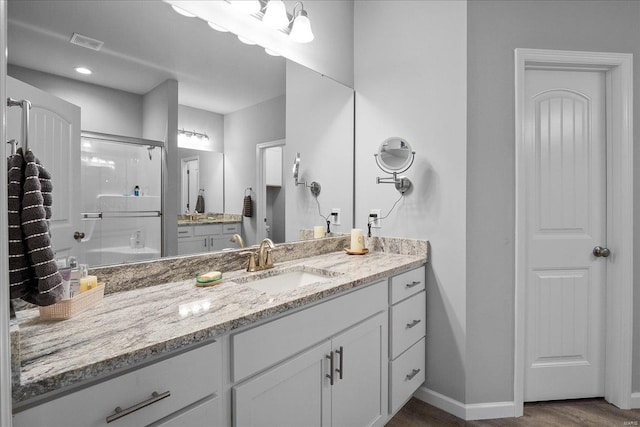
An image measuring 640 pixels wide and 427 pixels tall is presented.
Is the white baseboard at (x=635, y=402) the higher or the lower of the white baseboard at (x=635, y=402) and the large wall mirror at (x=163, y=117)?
the lower

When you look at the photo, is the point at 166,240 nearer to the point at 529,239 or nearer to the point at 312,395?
the point at 312,395

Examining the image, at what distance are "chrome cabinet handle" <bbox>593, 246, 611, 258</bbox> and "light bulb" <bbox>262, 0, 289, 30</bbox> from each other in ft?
7.34

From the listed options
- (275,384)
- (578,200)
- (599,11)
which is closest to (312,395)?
(275,384)

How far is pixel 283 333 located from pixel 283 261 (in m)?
0.79

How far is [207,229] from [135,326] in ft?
2.32

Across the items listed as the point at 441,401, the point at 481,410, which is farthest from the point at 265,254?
the point at 481,410

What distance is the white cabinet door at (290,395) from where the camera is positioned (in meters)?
1.00

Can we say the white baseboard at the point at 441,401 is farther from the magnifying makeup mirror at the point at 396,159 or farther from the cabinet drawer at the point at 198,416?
the cabinet drawer at the point at 198,416

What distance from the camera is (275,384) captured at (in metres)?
1.09

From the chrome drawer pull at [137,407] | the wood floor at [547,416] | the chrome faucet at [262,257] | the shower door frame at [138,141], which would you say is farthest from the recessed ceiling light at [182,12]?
the wood floor at [547,416]

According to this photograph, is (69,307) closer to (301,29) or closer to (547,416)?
(301,29)

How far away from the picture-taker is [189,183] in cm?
146

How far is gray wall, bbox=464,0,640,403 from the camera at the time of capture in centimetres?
185

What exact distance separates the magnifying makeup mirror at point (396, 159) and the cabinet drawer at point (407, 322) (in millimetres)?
686
